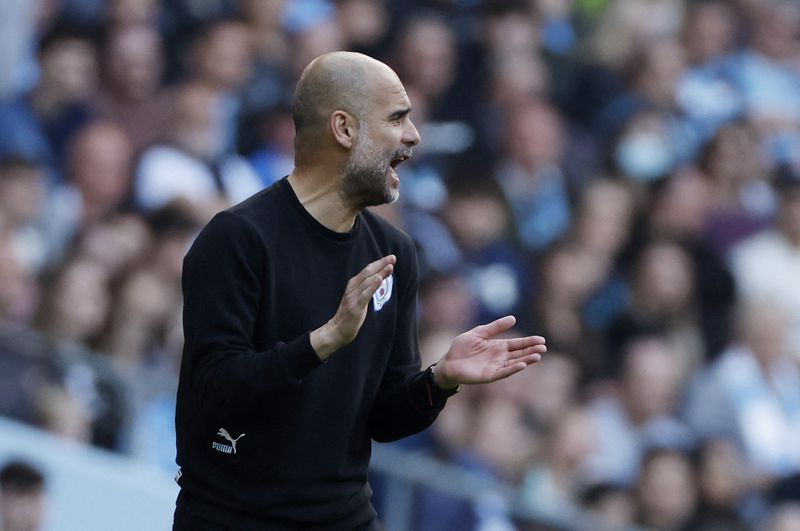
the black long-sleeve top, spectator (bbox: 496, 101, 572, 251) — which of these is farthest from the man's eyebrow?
spectator (bbox: 496, 101, 572, 251)

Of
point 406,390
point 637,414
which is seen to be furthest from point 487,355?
Answer: point 637,414

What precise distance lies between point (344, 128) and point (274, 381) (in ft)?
2.16

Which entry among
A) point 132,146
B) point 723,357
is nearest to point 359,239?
point 132,146

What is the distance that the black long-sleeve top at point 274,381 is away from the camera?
3.18 metres

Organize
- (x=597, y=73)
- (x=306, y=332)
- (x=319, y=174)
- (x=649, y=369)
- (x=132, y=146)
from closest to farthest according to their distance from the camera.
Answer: (x=306, y=332) < (x=319, y=174) < (x=132, y=146) < (x=649, y=369) < (x=597, y=73)

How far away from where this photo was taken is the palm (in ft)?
11.0

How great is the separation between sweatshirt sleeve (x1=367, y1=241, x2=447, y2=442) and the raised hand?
0.22 ft

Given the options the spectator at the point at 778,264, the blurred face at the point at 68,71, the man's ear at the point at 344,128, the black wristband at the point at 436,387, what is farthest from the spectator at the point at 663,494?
the man's ear at the point at 344,128

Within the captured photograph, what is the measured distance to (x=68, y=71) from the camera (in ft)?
22.8

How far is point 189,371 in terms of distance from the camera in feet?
10.7

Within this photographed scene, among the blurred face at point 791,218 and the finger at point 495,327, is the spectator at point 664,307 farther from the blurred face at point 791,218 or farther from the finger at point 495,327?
the finger at point 495,327

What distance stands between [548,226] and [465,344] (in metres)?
5.08

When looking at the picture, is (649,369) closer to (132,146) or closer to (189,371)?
(132,146)

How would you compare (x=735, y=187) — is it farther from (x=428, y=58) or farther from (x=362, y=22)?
(x=362, y=22)
